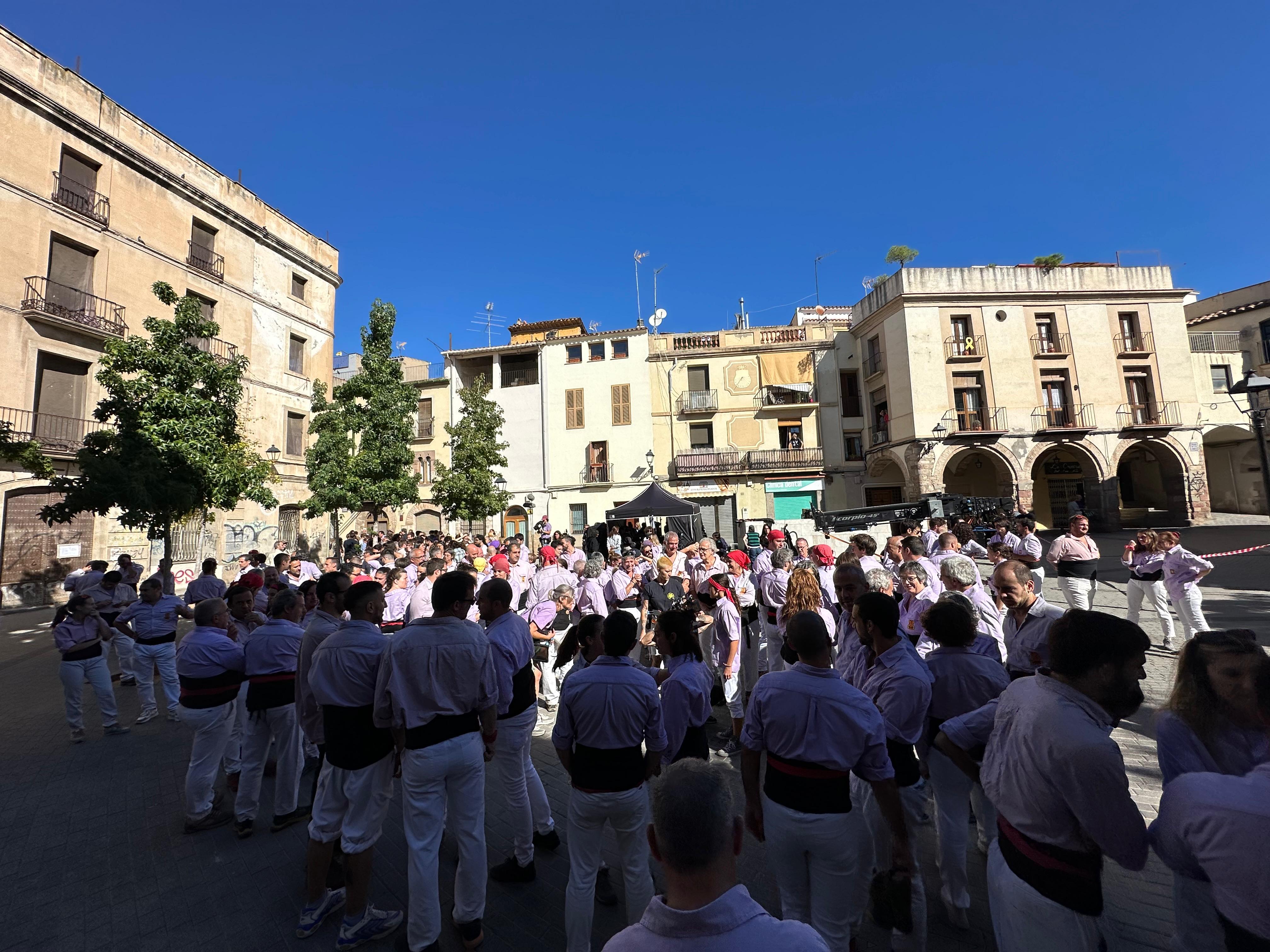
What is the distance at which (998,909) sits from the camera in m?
2.03

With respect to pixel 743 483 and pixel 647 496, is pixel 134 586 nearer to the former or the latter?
pixel 647 496

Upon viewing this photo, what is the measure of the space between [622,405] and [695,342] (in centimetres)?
510

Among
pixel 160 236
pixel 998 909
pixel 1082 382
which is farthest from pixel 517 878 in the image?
pixel 1082 382

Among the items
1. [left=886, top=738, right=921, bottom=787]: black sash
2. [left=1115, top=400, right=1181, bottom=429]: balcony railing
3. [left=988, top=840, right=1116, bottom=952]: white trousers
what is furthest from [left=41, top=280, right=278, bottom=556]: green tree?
[left=1115, top=400, right=1181, bottom=429]: balcony railing

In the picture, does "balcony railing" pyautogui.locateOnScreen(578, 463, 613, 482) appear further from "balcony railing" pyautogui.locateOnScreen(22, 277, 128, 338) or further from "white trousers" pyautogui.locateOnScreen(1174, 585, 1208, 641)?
"white trousers" pyautogui.locateOnScreen(1174, 585, 1208, 641)

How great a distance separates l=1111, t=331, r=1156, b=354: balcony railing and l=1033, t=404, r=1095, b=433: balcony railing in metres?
2.98

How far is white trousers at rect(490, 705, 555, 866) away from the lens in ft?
11.8

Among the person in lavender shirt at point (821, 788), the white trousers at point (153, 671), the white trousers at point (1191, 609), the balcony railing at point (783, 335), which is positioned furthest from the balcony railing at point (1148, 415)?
the white trousers at point (153, 671)

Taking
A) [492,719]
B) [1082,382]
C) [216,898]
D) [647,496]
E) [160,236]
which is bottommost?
[216,898]

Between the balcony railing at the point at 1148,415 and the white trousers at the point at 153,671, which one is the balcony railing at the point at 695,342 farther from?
the white trousers at the point at 153,671

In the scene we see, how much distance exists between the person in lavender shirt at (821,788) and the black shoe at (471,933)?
1622 mm

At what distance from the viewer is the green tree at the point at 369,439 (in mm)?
17141

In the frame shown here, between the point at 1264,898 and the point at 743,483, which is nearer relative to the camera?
the point at 1264,898

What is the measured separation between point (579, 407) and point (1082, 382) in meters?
22.9
